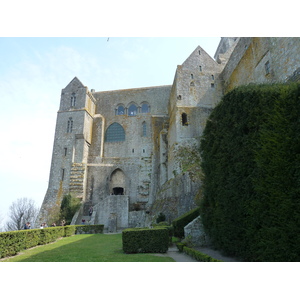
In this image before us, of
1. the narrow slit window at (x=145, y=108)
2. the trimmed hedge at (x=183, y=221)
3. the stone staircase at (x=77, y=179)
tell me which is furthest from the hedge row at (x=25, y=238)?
the narrow slit window at (x=145, y=108)

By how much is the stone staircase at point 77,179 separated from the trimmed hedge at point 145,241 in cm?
1940

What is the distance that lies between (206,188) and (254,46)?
46.5 feet

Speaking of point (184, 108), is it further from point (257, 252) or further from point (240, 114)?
point (257, 252)

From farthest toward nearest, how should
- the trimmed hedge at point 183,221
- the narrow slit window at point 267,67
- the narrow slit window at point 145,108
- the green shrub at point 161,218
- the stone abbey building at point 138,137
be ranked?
the narrow slit window at point 145,108 < the stone abbey building at point 138,137 < the green shrub at point 161,218 < the narrow slit window at point 267,67 < the trimmed hedge at point 183,221

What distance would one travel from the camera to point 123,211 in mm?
24938

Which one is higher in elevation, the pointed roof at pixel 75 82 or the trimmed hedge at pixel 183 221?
the pointed roof at pixel 75 82

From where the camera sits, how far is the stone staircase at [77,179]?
1089 inches

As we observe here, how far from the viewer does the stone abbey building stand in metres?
21.0

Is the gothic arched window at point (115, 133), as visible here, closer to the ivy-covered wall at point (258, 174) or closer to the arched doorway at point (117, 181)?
the arched doorway at point (117, 181)

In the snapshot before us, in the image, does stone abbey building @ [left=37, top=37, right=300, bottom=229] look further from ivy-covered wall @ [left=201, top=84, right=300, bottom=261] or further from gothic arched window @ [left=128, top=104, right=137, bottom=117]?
ivy-covered wall @ [left=201, top=84, right=300, bottom=261]

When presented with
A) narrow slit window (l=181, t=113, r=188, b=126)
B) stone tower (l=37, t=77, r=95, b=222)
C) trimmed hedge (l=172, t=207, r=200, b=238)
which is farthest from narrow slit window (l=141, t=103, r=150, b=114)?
trimmed hedge (l=172, t=207, r=200, b=238)

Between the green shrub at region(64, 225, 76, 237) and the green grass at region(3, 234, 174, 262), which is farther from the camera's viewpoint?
the green shrub at region(64, 225, 76, 237)

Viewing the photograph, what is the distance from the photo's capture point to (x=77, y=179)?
28094mm

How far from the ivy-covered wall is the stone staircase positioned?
21.3 meters
